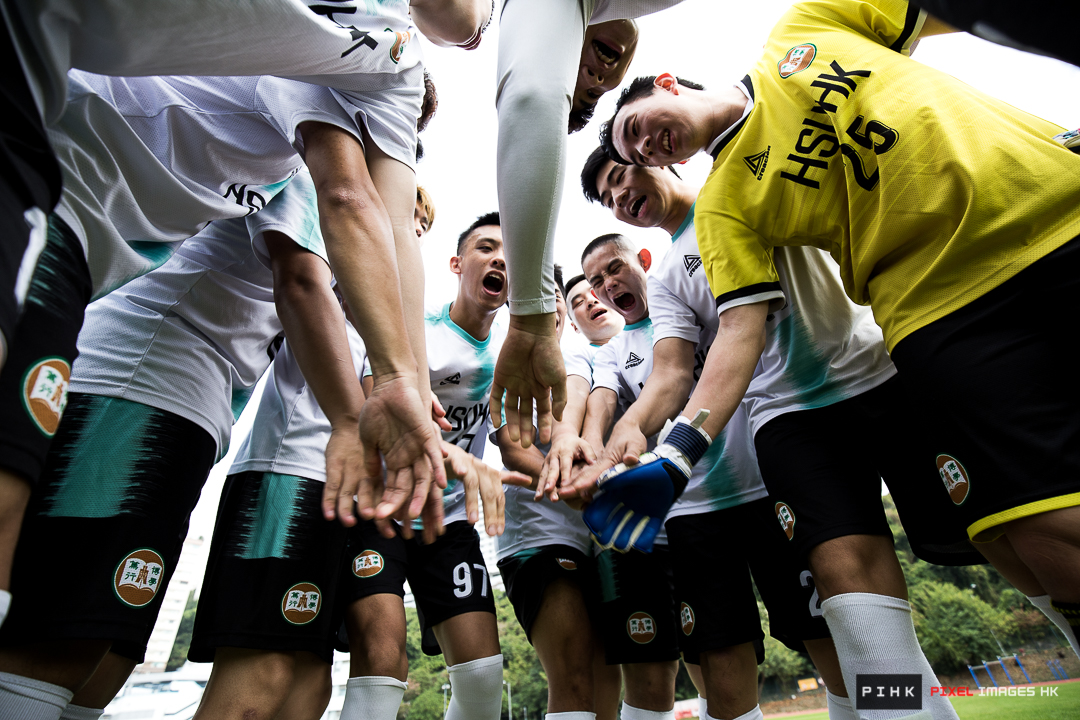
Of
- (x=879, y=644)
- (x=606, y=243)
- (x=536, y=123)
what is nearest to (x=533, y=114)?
(x=536, y=123)

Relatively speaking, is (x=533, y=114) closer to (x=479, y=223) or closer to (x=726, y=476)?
(x=726, y=476)

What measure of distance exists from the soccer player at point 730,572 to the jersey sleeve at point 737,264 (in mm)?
691

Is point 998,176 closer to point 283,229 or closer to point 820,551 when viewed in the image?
point 820,551

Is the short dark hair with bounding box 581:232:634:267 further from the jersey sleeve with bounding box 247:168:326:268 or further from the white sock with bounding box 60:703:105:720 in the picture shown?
the white sock with bounding box 60:703:105:720

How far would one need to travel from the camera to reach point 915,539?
1.72 m

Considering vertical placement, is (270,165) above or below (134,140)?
above

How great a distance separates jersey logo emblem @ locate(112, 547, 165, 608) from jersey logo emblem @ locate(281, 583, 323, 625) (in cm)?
46

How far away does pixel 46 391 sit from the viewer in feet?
2.77

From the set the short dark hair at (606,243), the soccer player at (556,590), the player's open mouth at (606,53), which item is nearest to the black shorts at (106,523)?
the soccer player at (556,590)

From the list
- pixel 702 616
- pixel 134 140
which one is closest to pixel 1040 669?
pixel 702 616

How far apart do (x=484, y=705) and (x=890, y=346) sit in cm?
204

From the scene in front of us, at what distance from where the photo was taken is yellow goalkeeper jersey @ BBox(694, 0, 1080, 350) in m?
1.20

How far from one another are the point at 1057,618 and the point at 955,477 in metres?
0.46

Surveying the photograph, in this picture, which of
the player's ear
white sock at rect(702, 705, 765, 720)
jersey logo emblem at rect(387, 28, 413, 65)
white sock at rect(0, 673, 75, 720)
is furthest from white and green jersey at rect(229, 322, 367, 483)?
white sock at rect(702, 705, 765, 720)
